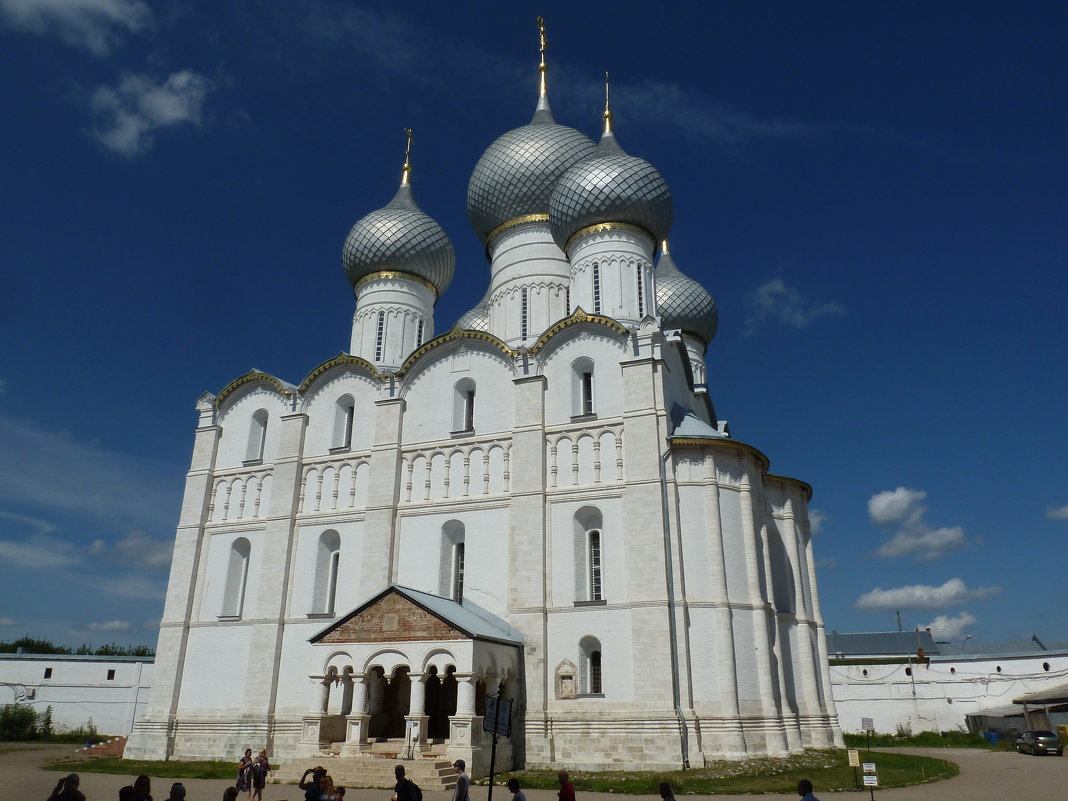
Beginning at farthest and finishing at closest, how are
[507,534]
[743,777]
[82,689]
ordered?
[82,689] → [507,534] → [743,777]

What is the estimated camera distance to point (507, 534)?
19016 mm

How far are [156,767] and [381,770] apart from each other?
7.15 metres

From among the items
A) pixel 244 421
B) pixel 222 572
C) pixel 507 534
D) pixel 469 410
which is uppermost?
pixel 244 421

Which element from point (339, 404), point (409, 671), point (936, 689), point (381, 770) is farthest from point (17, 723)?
point (936, 689)

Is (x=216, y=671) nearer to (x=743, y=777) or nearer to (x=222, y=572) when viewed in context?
(x=222, y=572)

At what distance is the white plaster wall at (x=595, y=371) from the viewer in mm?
19297

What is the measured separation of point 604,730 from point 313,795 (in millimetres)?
9807

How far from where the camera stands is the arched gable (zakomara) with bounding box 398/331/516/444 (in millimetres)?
20469

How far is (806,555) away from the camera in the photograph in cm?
2164

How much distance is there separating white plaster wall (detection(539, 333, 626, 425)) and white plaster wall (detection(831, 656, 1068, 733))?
1927 centimetres

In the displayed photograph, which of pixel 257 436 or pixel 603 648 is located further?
pixel 257 436

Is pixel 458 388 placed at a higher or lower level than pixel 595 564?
higher

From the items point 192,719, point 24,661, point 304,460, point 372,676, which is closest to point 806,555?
point 372,676

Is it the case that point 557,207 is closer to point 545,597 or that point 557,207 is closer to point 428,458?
point 428,458
